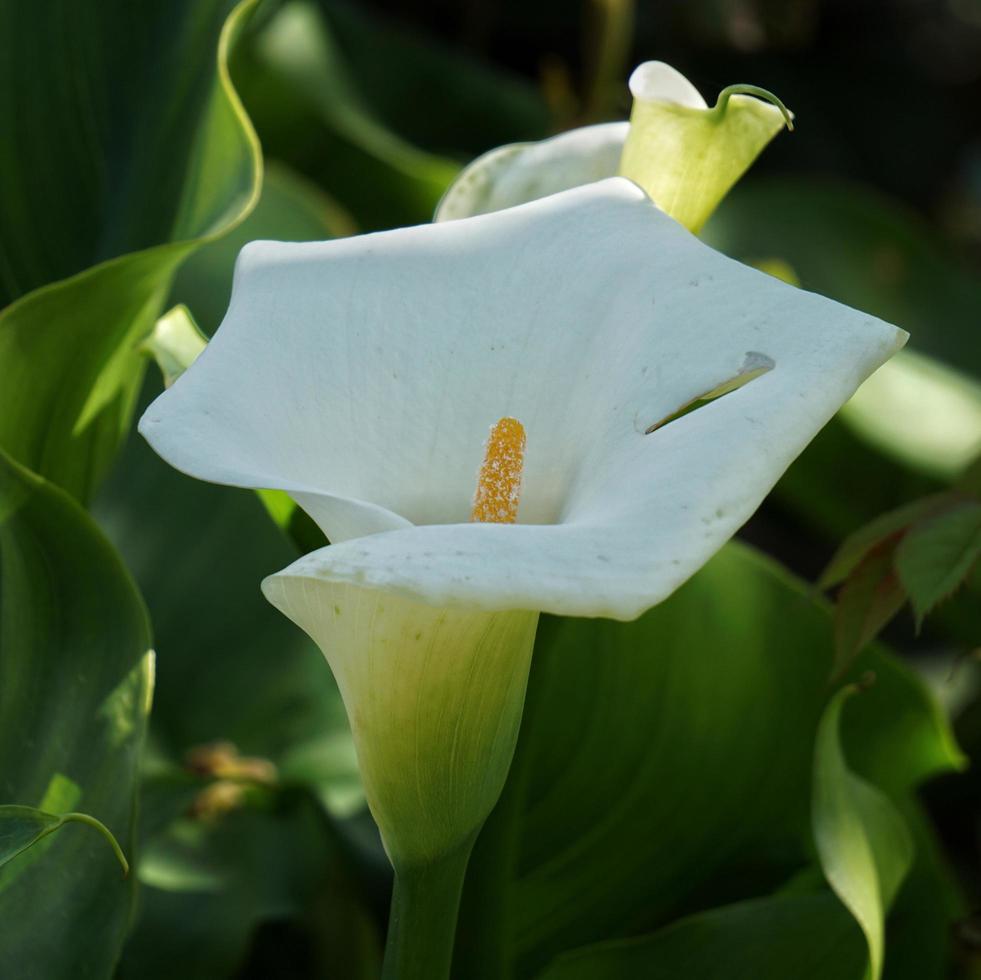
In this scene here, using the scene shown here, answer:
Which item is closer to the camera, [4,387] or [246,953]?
[4,387]

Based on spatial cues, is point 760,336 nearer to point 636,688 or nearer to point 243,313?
point 243,313

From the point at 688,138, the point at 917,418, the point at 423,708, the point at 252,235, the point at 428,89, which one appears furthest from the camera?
the point at 428,89

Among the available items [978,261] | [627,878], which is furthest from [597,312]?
[978,261]

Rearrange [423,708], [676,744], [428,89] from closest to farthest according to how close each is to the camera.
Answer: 1. [423,708]
2. [676,744]
3. [428,89]

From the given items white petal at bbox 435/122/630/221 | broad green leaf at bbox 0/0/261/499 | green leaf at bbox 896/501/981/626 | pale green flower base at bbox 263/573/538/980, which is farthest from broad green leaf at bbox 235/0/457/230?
pale green flower base at bbox 263/573/538/980

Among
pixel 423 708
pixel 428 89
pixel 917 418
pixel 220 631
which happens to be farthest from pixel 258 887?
pixel 428 89

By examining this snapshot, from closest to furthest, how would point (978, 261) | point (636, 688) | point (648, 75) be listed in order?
point (648, 75) → point (636, 688) → point (978, 261)

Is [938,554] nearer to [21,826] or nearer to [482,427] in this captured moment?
[482,427]
